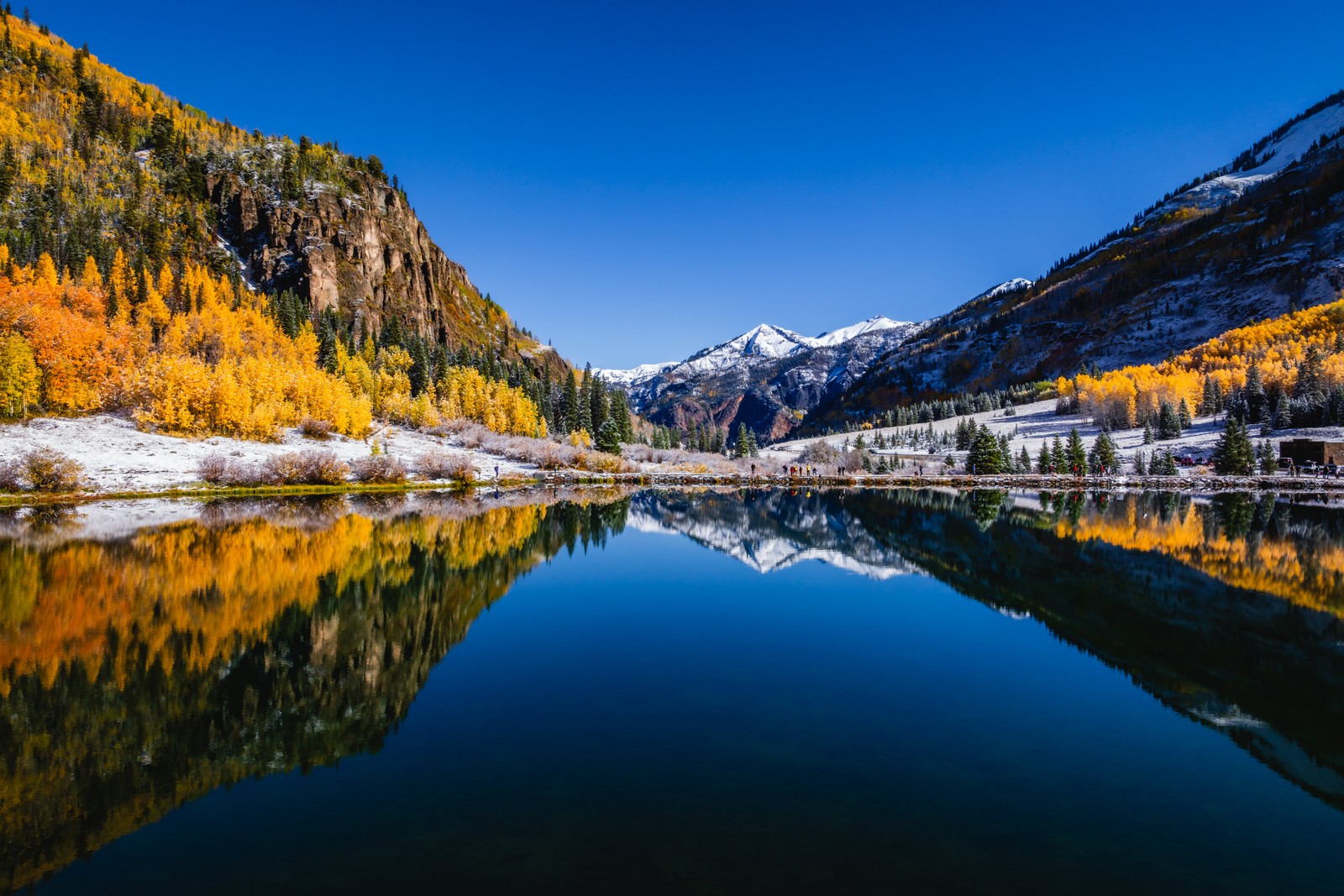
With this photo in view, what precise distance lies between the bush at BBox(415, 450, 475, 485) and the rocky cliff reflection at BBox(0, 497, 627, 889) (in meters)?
36.9

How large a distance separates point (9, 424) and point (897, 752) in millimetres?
74041

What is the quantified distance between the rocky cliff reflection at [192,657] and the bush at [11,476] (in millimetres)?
20905

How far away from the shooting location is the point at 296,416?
74.5m

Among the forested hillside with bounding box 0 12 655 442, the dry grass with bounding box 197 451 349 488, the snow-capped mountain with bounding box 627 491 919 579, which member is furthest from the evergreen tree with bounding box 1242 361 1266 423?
the dry grass with bounding box 197 451 349 488

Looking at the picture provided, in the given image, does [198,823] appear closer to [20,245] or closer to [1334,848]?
[1334,848]

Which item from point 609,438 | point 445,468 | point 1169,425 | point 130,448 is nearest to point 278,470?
point 130,448

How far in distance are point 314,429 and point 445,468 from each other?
16.2m

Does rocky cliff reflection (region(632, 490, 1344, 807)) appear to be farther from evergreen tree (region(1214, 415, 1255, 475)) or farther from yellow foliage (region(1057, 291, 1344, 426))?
yellow foliage (region(1057, 291, 1344, 426))

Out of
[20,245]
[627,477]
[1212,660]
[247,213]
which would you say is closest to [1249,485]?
[627,477]

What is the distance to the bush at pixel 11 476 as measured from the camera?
45281 mm

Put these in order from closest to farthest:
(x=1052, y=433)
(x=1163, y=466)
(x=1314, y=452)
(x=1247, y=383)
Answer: (x=1314, y=452) → (x=1163, y=466) → (x=1247, y=383) → (x=1052, y=433)

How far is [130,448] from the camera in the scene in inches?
2261

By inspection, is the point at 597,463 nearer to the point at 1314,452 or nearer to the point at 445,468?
the point at 445,468

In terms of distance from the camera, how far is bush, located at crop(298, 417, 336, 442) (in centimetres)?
7275
